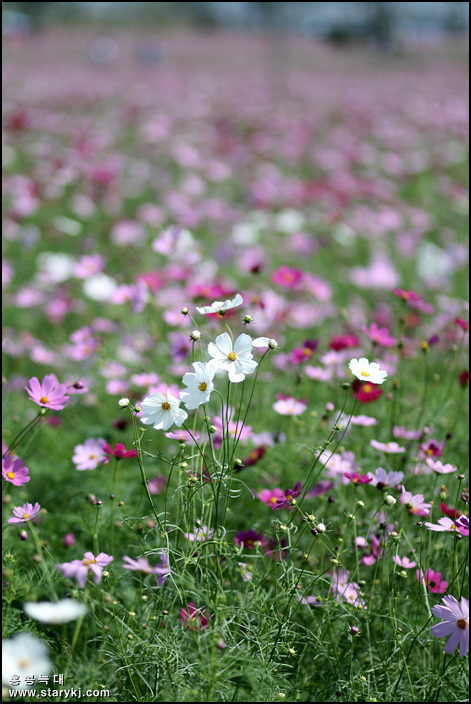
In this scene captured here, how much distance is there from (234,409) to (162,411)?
0.51 meters

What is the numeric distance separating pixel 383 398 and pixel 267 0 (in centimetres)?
3538

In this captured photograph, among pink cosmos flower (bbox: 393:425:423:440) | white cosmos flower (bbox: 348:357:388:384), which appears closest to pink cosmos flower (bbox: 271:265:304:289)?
pink cosmos flower (bbox: 393:425:423:440)

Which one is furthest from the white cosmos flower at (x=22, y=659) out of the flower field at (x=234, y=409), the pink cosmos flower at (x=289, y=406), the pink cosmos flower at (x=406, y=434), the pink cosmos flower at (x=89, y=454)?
the pink cosmos flower at (x=406, y=434)

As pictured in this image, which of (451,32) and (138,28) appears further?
(451,32)

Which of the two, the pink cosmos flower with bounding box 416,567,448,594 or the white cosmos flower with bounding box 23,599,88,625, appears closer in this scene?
the white cosmos flower with bounding box 23,599,88,625

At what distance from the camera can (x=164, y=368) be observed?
2.05m

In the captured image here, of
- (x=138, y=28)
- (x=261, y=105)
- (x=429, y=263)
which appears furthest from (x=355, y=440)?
(x=138, y=28)

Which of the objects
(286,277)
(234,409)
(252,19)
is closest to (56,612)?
(234,409)

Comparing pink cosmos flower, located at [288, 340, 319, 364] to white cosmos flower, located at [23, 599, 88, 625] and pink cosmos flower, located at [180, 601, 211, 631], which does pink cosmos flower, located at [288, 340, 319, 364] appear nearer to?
pink cosmos flower, located at [180, 601, 211, 631]

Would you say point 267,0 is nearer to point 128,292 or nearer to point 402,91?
point 402,91

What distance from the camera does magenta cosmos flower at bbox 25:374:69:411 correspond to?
1142 mm

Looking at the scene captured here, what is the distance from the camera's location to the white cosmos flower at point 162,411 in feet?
3.23

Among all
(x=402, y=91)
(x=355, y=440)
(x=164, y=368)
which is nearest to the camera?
(x=355, y=440)

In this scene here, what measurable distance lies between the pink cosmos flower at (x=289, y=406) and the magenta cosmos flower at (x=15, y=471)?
65 centimetres
